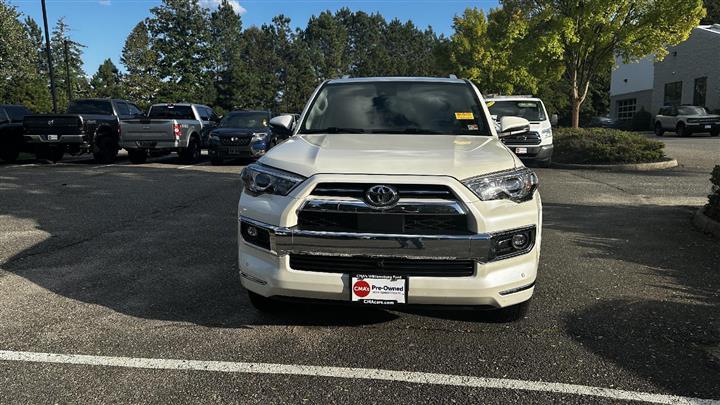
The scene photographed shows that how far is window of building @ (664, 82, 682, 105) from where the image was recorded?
36.4 meters

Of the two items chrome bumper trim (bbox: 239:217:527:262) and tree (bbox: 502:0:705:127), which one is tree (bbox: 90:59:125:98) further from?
chrome bumper trim (bbox: 239:217:527:262)

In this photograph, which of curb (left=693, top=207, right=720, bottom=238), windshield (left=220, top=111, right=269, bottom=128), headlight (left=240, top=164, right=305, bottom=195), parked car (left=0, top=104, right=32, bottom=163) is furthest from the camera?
windshield (left=220, top=111, right=269, bottom=128)

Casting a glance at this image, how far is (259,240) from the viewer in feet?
11.3

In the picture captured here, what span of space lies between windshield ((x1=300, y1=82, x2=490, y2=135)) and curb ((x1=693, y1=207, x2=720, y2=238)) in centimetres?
375

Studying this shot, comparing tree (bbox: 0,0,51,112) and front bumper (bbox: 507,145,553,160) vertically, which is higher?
tree (bbox: 0,0,51,112)

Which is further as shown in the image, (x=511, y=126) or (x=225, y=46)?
(x=225, y=46)

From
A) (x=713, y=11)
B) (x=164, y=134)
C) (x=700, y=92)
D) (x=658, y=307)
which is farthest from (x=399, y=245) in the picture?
(x=713, y=11)

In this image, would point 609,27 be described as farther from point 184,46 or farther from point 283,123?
point 184,46

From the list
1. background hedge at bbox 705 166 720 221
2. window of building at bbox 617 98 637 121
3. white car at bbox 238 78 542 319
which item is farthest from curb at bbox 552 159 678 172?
window of building at bbox 617 98 637 121

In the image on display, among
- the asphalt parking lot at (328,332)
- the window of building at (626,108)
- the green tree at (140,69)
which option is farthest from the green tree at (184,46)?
the asphalt parking lot at (328,332)

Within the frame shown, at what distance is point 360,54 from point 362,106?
105 m

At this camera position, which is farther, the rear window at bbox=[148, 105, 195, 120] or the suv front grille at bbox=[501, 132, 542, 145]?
the rear window at bbox=[148, 105, 195, 120]

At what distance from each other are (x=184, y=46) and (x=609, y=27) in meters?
61.9

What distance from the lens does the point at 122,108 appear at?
56.2 feet
